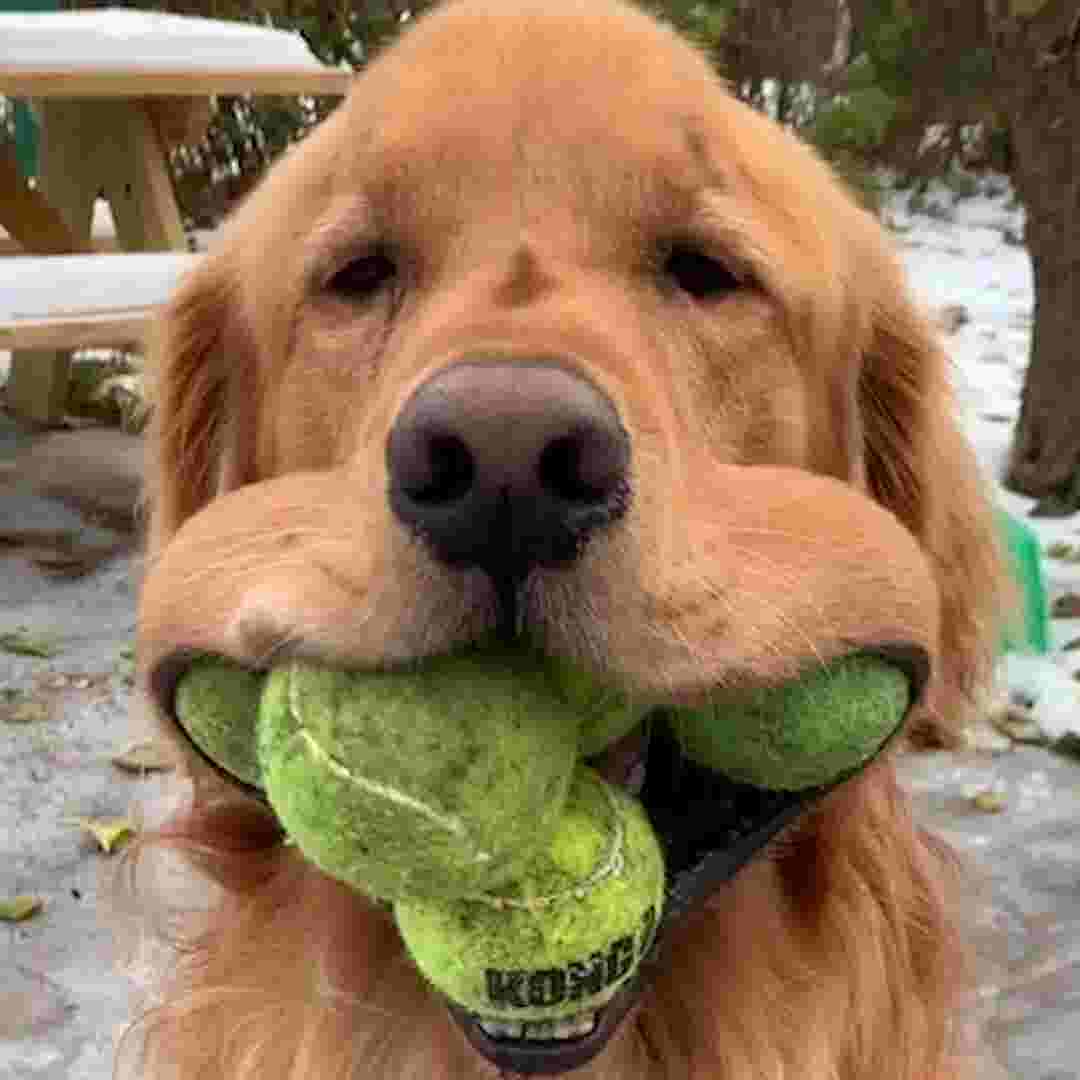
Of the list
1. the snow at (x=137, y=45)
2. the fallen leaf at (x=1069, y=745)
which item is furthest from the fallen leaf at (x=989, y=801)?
the snow at (x=137, y=45)

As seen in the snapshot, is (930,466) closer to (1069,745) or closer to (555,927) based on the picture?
(555,927)

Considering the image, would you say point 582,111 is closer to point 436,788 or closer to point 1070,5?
point 436,788

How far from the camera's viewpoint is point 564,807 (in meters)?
1.62

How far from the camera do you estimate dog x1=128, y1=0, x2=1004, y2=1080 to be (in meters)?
1.51

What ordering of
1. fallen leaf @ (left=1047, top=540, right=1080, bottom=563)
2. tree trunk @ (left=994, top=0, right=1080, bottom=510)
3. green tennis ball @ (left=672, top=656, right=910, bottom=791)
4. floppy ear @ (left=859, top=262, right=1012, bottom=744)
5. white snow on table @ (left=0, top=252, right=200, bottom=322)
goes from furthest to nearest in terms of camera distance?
tree trunk @ (left=994, top=0, right=1080, bottom=510) → fallen leaf @ (left=1047, top=540, right=1080, bottom=563) → white snow on table @ (left=0, top=252, right=200, bottom=322) → floppy ear @ (left=859, top=262, right=1012, bottom=744) → green tennis ball @ (left=672, top=656, right=910, bottom=791)

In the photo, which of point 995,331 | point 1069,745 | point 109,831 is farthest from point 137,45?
point 995,331

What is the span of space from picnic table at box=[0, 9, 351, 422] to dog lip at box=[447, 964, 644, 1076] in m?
3.54

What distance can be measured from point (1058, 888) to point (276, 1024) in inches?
84.1

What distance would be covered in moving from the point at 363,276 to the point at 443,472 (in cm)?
53

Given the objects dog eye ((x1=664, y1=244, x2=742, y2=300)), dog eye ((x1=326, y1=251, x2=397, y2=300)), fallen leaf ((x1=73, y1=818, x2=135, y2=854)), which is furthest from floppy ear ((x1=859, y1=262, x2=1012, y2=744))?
fallen leaf ((x1=73, y1=818, x2=135, y2=854))

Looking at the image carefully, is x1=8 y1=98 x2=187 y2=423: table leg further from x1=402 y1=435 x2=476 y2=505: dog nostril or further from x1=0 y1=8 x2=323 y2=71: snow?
x1=402 y1=435 x2=476 y2=505: dog nostril

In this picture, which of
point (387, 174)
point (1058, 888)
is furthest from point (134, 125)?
point (387, 174)

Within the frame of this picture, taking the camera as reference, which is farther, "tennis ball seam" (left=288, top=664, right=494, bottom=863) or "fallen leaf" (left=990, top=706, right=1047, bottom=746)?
"fallen leaf" (left=990, top=706, right=1047, bottom=746)

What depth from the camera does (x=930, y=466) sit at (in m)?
2.22
